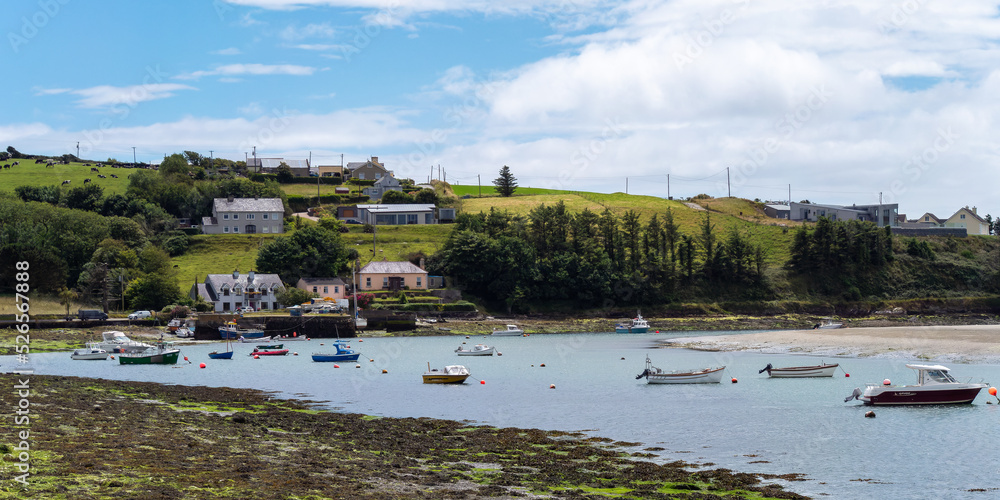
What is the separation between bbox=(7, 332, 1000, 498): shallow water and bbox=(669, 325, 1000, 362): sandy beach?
3.29m

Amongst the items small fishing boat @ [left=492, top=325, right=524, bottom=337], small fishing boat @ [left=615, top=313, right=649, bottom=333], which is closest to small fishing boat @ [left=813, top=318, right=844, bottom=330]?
small fishing boat @ [left=615, top=313, right=649, bottom=333]

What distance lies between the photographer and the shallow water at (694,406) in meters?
27.4

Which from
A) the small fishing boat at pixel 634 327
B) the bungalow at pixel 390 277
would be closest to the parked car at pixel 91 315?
the bungalow at pixel 390 277

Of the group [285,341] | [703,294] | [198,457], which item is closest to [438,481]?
[198,457]

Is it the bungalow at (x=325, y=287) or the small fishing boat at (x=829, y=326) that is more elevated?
the bungalow at (x=325, y=287)

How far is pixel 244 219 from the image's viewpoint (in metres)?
146

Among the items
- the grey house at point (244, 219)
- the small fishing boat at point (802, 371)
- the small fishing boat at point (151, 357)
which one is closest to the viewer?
the small fishing boat at point (802, 371)

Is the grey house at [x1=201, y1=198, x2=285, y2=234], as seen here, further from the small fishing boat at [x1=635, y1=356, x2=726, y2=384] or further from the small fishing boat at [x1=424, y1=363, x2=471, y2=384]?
the small fishing boat at [x1=635, y1=356, x2=726, y2=384]

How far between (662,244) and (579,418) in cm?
10179

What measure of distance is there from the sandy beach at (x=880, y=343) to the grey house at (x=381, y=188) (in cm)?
10045

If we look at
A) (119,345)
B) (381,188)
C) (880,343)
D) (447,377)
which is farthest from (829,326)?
(381,188)

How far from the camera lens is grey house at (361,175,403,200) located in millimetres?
176250

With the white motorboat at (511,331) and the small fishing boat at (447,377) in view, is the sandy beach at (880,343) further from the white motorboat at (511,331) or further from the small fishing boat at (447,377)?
the small fishing boat at (447,377)

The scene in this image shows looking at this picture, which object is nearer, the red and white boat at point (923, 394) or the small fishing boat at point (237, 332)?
the red and white boat at point (923, 394)
